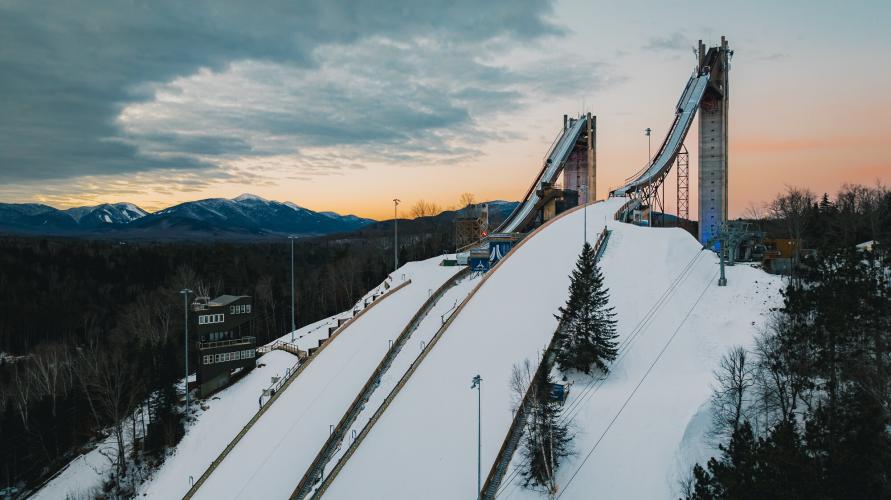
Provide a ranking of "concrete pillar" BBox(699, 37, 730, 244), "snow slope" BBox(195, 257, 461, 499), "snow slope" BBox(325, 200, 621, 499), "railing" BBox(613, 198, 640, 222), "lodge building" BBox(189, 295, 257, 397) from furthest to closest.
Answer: "concrete pillar" BBox(699, 37, 730, 244) < "railing" BBox(613, 198, 640, 222) < "lodge building" BBox(189, 295, 257, 397) < "snow slope" BBox(195, 257, 461, 499) < "snow slope" BBox(325, 200, 621, 499)

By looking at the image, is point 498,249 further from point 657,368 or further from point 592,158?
point 657,368

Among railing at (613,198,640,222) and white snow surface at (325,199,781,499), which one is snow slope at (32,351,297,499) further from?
railing at (613,198,640,222)

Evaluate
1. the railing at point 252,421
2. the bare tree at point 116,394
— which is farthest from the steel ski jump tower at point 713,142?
the bare tree at point 116,394

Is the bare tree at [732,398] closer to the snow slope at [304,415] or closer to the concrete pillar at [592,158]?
the snow slope at [304,415]

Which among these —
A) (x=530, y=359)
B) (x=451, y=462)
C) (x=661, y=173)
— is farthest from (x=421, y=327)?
(x=661, y=173)

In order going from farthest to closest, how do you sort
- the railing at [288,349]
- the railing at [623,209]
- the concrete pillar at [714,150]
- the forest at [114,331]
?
the concrete pillar at [714,150] → the railing at [623,209] → the railing at [288,349] → the forest at [114,331]

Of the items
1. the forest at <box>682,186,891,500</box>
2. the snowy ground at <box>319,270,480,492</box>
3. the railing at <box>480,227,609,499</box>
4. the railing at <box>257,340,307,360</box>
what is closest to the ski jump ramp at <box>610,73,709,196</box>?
the snowy ground at <box>319,270,480,492</box>
